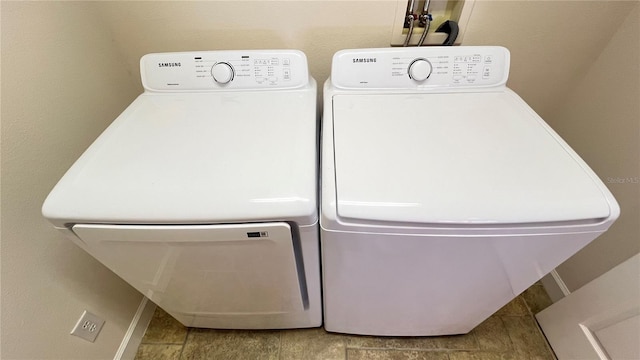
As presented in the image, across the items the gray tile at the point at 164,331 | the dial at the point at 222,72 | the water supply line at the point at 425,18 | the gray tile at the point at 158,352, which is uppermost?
the water supply line at the point at 425,18

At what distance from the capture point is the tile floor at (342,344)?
1200 mm

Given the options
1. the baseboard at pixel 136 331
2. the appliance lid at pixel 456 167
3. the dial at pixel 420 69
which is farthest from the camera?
the baseboard at pixel 136 331

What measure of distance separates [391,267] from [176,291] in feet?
2.27

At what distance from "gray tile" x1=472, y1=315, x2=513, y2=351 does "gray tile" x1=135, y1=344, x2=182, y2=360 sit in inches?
52.9

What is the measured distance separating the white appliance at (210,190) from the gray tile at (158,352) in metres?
0.34

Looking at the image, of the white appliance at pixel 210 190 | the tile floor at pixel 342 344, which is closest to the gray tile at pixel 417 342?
the tile floor at pixel 342 344

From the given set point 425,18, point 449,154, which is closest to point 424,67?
point 425,18

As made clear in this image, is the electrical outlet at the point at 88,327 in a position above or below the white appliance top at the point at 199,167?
below

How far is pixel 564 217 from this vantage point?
1.91ft

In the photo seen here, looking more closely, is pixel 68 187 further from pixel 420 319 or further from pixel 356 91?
pixel 420 319

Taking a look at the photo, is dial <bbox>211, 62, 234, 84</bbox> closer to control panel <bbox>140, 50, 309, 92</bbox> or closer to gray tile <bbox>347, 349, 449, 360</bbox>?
control panel <bbox>140, 50, 309, 92</bbox>

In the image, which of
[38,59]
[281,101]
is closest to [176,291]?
[281,101]

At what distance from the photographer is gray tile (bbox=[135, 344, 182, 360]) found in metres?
1.22

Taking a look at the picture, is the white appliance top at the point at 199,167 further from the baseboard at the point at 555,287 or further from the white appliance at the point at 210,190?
the baseboard at the point at 555,287
